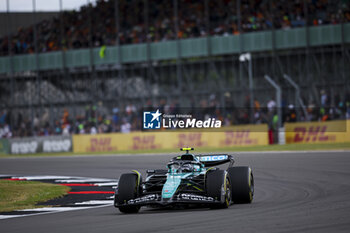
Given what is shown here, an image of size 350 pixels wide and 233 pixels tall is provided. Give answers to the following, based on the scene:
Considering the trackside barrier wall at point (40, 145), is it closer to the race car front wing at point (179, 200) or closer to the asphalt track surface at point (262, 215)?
the asphalt track surface at point (262, 215)

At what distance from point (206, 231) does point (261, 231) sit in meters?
0.72

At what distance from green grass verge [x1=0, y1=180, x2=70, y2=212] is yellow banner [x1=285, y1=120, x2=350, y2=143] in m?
14.7

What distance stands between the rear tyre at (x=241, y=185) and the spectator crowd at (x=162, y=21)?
24099 millimetres

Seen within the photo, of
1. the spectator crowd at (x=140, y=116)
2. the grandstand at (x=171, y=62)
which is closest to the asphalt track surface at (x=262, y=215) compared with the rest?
the spectator crowd at (x=140, y=116)

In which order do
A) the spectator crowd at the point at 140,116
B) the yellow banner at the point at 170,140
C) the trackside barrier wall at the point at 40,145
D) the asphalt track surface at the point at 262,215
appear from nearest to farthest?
the asphalt track surface at the point at 262,215, the yellow banner at the point at 170,140, the spectator crowd at the point at 140,116, the trackside barrier wall at the point at 40,145

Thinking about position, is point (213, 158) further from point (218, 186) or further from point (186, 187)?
point (218, 186)

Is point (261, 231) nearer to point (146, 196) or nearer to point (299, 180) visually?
point (146, 196)

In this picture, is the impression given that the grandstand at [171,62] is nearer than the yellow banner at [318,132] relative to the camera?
No

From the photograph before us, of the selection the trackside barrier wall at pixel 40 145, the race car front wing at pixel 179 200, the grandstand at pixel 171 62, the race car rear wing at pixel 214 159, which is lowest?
the trackside barrier wall at pixel 40 145

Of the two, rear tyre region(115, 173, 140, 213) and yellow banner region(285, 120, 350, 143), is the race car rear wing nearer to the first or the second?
rear tyre region(115, 173, 140, 213)

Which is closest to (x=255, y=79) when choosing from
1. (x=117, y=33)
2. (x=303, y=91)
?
(x=303, y=91)

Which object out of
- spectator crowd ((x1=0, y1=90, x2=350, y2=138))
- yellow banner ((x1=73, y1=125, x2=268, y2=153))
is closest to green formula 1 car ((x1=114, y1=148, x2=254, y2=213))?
yellow banner ((x1=73, y1=125, x2=268, y2=153))

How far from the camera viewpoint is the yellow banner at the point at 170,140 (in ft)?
100

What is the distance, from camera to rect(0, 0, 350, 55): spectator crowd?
35.1 metres
